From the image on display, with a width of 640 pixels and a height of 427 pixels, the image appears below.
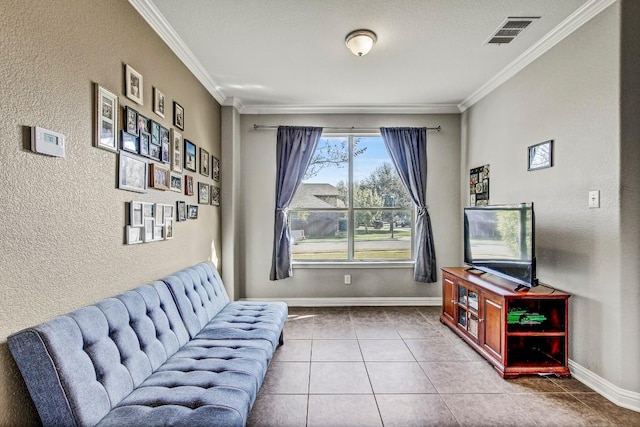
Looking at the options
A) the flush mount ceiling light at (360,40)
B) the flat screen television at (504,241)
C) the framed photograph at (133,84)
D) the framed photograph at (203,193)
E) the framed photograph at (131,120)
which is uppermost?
the flush mount ceiling light at (360,40)

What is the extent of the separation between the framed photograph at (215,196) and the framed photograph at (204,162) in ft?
0.94

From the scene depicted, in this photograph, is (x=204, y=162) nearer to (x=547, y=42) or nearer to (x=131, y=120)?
(x=131, y=120)

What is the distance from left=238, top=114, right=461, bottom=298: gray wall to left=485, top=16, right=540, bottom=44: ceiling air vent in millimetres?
1798

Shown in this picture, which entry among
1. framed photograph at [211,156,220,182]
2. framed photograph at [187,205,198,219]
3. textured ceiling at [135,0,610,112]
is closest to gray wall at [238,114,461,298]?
textured ceiling at [135,0,610,112]

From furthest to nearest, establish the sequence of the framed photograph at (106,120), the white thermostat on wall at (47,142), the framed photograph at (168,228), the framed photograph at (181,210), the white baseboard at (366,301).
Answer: the white baseboard at (366,301)
the framed photograph at (181,210)
the framed photograph at (168,228)
the framed photograph at (106,120)
the white thermostat on wall at (47,142)

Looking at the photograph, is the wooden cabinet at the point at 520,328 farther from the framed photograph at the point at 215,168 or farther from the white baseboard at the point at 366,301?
the framed photograph at the point at 215,168

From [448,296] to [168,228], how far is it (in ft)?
10.1

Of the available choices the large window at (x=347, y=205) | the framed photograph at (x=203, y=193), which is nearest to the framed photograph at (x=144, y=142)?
the framed photograph at (x=203, y=193)

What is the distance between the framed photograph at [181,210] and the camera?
113 inches

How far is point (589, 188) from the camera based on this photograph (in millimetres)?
2438

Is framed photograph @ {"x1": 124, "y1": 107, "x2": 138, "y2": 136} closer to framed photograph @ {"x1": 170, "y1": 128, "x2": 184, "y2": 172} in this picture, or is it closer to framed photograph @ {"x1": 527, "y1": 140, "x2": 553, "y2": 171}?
framed photograph @ {"x1": 170, "y1": 128, "x2": 184, "y2": 172}

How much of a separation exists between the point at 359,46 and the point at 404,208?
8.44 ft

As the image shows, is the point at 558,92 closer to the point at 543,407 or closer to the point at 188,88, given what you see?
the point at 543,407

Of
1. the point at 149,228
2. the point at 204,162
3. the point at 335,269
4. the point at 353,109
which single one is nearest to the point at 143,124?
the point at 149,228
